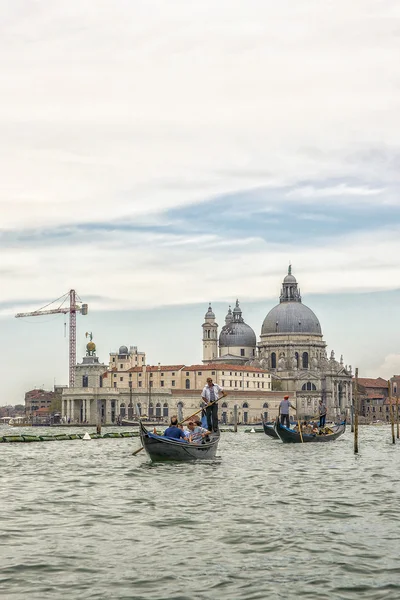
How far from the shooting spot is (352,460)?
35062 millimetres

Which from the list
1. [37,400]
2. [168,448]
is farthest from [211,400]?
[37,400]

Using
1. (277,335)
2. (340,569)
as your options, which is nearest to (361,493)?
(340,569)

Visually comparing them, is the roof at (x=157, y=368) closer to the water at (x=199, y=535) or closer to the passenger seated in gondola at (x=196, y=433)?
the passenger seated in gondola at (x=196, y=433)

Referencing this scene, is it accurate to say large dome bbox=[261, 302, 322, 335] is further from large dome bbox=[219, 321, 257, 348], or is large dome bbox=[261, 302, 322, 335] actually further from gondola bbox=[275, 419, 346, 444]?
gondola bbox=[275, 419, 346, 444]

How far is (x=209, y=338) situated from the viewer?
180375mm

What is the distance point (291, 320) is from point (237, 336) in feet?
39.2

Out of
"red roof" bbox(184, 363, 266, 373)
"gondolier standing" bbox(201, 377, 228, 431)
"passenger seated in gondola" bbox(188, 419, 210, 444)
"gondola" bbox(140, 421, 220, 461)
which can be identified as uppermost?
"red roof" bbox(184, 363, 266, 373)

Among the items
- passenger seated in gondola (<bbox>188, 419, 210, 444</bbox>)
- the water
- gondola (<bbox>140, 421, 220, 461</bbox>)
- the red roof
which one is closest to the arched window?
the red roof

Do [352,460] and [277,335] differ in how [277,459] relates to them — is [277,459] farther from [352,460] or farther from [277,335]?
[277,335]

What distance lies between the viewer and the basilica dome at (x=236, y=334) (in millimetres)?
180000

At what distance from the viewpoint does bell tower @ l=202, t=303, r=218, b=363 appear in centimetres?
18000

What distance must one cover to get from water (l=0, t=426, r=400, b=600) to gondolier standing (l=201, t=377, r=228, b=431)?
19.1ft

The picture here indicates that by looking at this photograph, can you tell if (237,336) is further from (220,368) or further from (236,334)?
(220,368)

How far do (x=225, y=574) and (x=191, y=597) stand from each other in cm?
125
